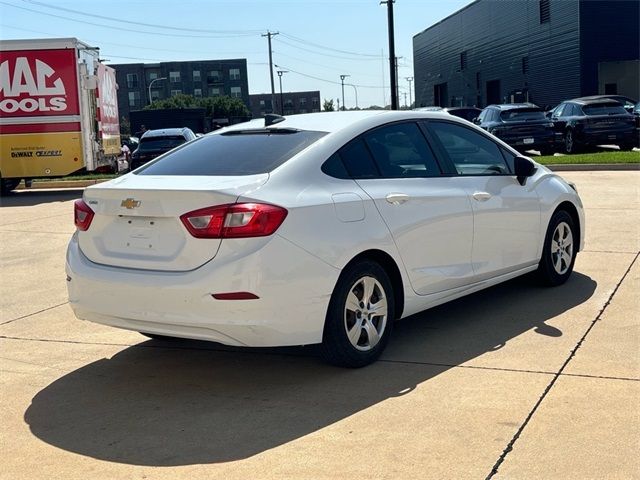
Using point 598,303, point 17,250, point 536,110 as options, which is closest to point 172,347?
point 598,303

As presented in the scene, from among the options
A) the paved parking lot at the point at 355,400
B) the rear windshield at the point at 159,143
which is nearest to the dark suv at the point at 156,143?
the rear windshield at the point at 159,143

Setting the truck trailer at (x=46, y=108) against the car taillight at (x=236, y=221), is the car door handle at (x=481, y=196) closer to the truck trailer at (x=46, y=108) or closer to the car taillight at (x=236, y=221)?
the car taillight at (x=236, y=221)

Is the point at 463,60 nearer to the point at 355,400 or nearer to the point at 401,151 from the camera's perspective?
the point at 401,151

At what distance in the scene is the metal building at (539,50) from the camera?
4200 centimetres

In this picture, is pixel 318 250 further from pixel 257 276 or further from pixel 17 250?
pixel 17 250

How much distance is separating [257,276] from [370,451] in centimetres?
115

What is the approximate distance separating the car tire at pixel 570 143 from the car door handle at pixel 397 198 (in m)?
18.6

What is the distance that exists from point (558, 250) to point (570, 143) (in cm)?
1696

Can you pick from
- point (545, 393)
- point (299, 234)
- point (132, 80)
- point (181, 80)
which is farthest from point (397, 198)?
point (132, 80)

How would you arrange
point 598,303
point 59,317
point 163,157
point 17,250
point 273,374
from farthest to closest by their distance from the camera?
point 17,250, point 59,317, point 598,303, point 163,157, point 273,374

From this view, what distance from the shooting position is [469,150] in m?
6.19

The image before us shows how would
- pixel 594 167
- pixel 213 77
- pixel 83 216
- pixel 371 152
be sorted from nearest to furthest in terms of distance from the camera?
pixel 83 216 < pixel 371 152 < pixel 594 167 < pixel 213 77

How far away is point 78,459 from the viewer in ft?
12.8

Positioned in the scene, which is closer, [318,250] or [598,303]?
[318,250]
